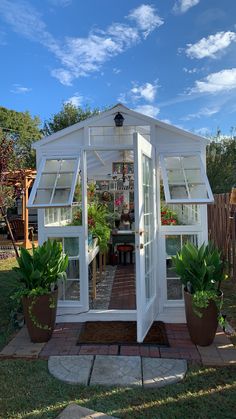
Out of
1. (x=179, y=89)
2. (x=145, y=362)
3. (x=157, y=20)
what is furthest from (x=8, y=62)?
(x=145, y=362)

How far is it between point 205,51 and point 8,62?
8.89 m

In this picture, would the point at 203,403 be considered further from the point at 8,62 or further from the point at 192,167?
the point at 8,62

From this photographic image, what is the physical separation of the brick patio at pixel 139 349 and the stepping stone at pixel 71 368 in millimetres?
106

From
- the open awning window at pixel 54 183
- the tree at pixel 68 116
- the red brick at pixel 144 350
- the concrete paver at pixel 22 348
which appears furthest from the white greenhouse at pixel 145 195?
the tree at pixel 68 116

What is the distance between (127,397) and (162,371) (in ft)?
1.58

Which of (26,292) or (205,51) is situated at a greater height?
(205,51)

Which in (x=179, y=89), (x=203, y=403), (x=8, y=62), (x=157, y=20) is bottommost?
(x=203, y=403)

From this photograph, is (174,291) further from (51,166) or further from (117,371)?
(51,166)

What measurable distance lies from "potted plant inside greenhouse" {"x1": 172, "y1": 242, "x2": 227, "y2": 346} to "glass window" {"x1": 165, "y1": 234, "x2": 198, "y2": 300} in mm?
505

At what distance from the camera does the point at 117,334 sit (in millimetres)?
3855

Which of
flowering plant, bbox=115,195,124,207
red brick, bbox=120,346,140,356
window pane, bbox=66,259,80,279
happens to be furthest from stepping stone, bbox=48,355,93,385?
flowering plant, bbox=115,195,124,207

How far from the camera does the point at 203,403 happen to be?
8.35ft

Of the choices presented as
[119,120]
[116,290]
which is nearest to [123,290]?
[116,290]

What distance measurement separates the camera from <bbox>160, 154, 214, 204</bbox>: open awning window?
3928mm
